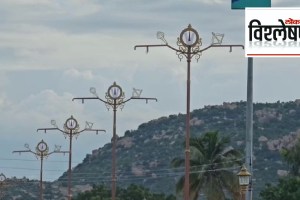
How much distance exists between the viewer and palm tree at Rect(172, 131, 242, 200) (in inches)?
3147

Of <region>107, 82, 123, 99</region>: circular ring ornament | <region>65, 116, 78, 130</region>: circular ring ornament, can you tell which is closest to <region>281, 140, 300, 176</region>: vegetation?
<region>65, 116, 78, 130</region>: circular ring ornament

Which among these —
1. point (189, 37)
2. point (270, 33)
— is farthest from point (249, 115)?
point (189, 37)

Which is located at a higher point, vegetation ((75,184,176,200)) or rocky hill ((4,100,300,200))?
rocky hill ((4,100,300,200))

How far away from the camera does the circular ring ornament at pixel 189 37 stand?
48.2m

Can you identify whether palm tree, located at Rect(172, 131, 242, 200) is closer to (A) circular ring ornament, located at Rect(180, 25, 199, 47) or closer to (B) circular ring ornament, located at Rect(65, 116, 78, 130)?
(B) circular ring ornament, located at Rect(65, 116, 78, 130)

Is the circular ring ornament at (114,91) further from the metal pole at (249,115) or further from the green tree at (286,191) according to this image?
the metal pole at (249,115)

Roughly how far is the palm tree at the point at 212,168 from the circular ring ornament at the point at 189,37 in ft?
104

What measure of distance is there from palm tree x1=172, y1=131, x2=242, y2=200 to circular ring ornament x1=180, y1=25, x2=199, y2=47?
31.7 metres

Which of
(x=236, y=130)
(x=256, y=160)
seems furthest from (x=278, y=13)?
(x=236, y=130)

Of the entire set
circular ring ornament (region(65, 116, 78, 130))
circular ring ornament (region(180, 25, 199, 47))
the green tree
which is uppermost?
circular ring ornament (region(180, 25, 199, 47))

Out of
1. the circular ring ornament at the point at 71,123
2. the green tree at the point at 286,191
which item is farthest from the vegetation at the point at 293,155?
the circular ring ornament at the point at 71,123

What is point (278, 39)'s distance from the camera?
25297 mm

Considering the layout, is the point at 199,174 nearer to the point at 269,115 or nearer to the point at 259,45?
the point at 259,45

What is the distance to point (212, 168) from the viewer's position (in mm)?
82000
